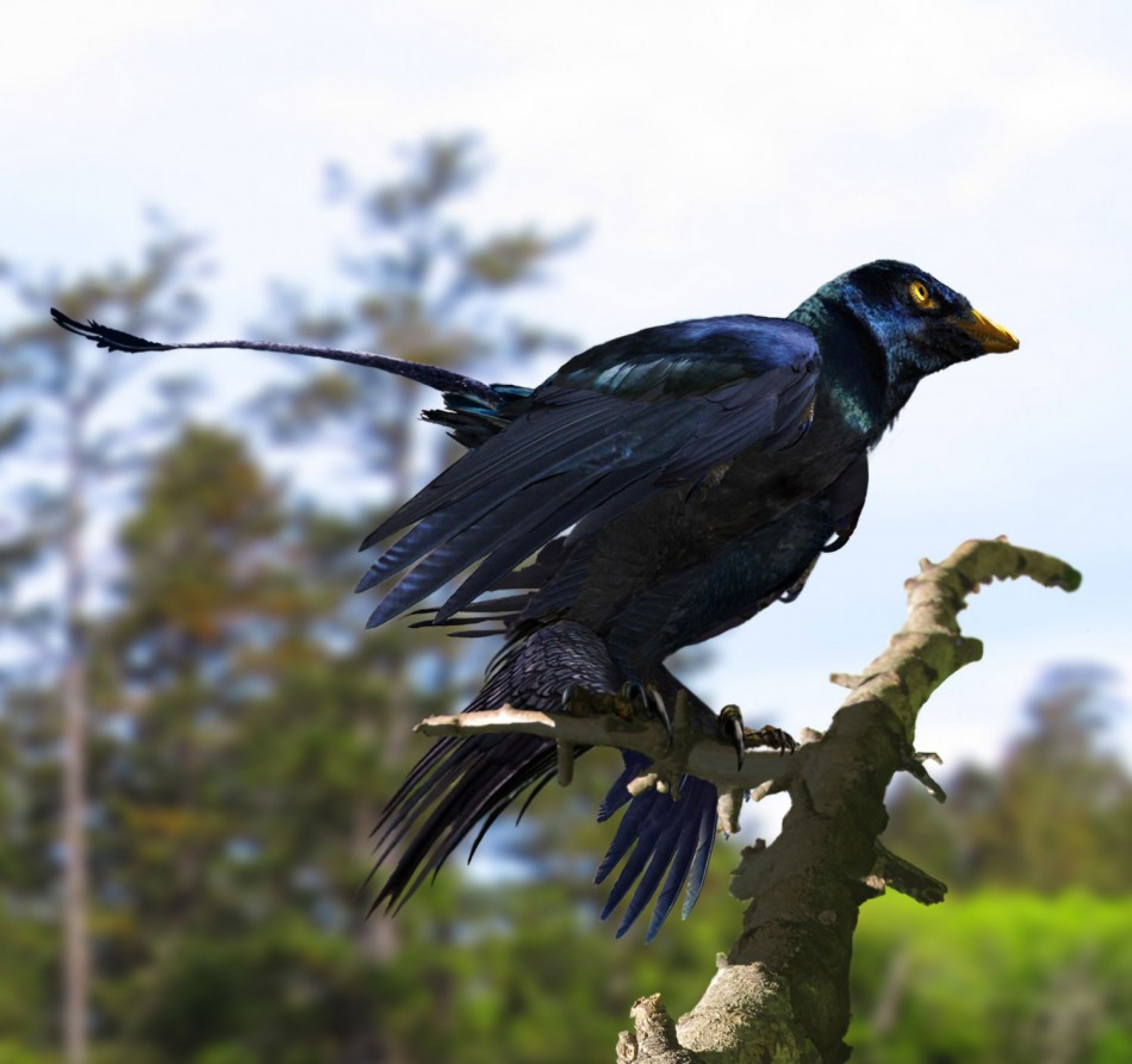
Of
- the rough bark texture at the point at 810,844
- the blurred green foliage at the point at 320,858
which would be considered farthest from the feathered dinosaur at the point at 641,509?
the blurred green foliage at the point at 320,858

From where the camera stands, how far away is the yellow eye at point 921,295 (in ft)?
10.2

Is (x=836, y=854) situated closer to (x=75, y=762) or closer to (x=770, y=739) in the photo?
(x=770, y=739)

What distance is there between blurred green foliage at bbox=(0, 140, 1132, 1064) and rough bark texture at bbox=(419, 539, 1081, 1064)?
A: 12.1 m

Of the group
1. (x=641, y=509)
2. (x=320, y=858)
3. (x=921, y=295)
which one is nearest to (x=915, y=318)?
(x=921, y=295)

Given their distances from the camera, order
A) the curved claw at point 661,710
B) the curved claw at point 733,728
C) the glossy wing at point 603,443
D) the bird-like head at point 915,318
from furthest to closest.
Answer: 1. the bird-like head at point 915,318
2. the curved claw at point 733,728
3. the curved claw at point 661,710
4. the glossy wing at point 603,443

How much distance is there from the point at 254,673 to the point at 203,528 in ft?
7.08

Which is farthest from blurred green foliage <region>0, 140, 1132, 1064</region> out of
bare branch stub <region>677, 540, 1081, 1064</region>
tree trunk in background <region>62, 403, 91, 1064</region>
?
bare branch stub <region>677, 540, 1081, 1064</region>

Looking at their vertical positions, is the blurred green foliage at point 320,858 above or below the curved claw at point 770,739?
above

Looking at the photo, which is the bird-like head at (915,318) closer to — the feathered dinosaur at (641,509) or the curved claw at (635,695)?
the feathered dinosaur at (641,509)

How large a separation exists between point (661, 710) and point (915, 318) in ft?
3.37

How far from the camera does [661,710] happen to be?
270cm

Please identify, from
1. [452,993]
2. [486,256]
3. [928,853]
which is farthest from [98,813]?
[928,853]

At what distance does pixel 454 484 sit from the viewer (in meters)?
2.59

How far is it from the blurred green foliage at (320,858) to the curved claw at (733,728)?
12198 mm
